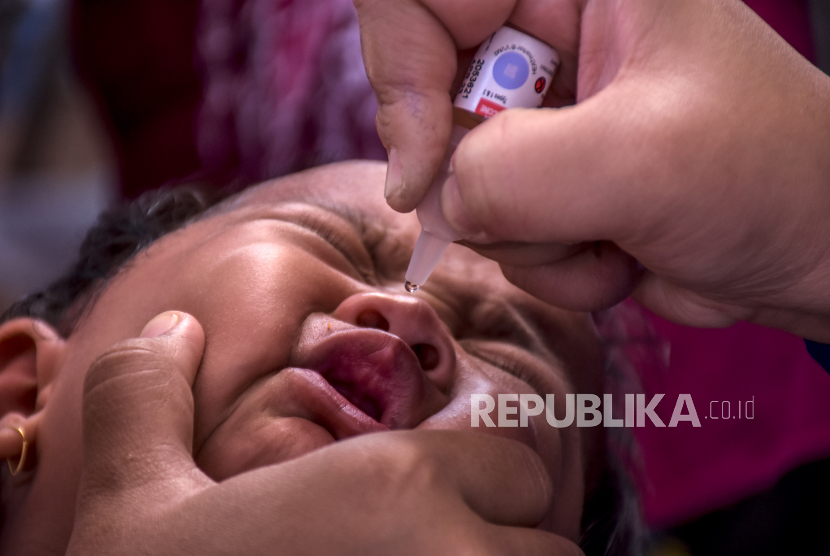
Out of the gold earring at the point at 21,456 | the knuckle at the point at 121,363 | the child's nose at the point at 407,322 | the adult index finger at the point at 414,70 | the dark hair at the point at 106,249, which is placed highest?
the adult index finger at the point at 414,70

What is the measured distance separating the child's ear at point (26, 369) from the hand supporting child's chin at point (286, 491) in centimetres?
37

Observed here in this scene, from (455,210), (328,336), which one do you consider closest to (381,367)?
(328,336)

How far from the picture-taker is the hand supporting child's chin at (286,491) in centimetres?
53

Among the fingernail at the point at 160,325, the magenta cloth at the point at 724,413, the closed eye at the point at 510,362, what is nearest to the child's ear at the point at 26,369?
the fingernail at the point at 160,325

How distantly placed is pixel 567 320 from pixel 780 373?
2.48 feet

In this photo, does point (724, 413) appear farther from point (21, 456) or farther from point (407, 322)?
point (21, 456)

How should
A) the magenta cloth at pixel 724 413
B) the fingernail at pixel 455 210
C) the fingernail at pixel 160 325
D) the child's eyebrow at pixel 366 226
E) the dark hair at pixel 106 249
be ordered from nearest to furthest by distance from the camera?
the fingernail at pixel 455 210 < the fingernail at pixel 160 325 < the child's eyebrow at pixel 366 226 < the dark hair at pixel 106 249 < the magenta cloth at pixel 724 413

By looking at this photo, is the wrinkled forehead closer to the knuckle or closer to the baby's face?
the baby's face

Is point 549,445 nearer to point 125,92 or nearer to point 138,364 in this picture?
point 138,364

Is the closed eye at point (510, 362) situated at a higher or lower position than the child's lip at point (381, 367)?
lower

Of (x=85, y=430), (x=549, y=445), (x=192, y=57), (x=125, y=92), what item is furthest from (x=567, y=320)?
(x=125, y=92)

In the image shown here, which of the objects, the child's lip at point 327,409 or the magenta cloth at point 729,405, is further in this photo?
the magenta cloth at point 729,405

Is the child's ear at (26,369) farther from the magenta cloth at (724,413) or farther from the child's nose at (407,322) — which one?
the magenta cloth at (724,413)

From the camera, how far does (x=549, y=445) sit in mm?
906
